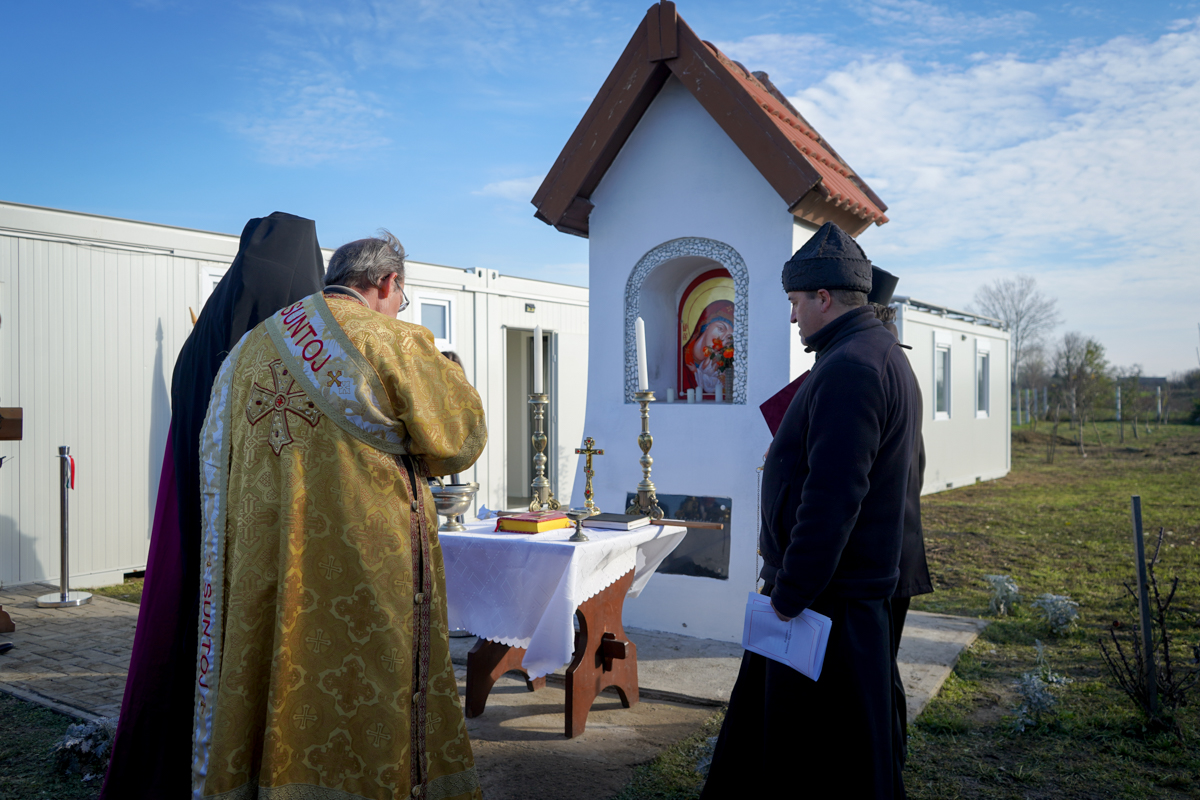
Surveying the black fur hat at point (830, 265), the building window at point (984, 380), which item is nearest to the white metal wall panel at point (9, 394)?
the black fur hat at point (830, 265)

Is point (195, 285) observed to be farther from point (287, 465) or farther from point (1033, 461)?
point (1033, 461)

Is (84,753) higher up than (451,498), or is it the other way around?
(451,498)

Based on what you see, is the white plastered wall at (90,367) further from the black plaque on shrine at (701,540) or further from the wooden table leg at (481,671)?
the black plaque on shrine at (701,540)

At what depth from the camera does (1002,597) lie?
20.7 feet

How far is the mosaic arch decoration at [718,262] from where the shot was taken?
5324mm

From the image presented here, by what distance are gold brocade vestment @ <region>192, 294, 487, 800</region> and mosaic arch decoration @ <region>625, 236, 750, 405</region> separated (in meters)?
3.24

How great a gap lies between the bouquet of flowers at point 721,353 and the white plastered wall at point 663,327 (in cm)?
37

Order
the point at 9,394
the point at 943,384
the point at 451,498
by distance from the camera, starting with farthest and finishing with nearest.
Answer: the point at 943,384
the point at 9,394
the point at 451,498

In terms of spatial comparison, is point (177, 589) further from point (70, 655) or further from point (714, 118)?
point (714, 118)

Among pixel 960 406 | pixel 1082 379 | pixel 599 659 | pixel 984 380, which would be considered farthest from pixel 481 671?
pixel 1082 379

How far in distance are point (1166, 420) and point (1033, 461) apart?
571 inches

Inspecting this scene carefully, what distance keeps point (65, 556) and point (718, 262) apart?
5826 millimetres

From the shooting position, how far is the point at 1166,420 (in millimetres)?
30922

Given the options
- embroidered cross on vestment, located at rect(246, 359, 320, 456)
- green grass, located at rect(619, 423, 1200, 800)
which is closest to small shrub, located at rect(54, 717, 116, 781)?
embroidered cross on vestment, located at rect(246, 359, 320, 456)
